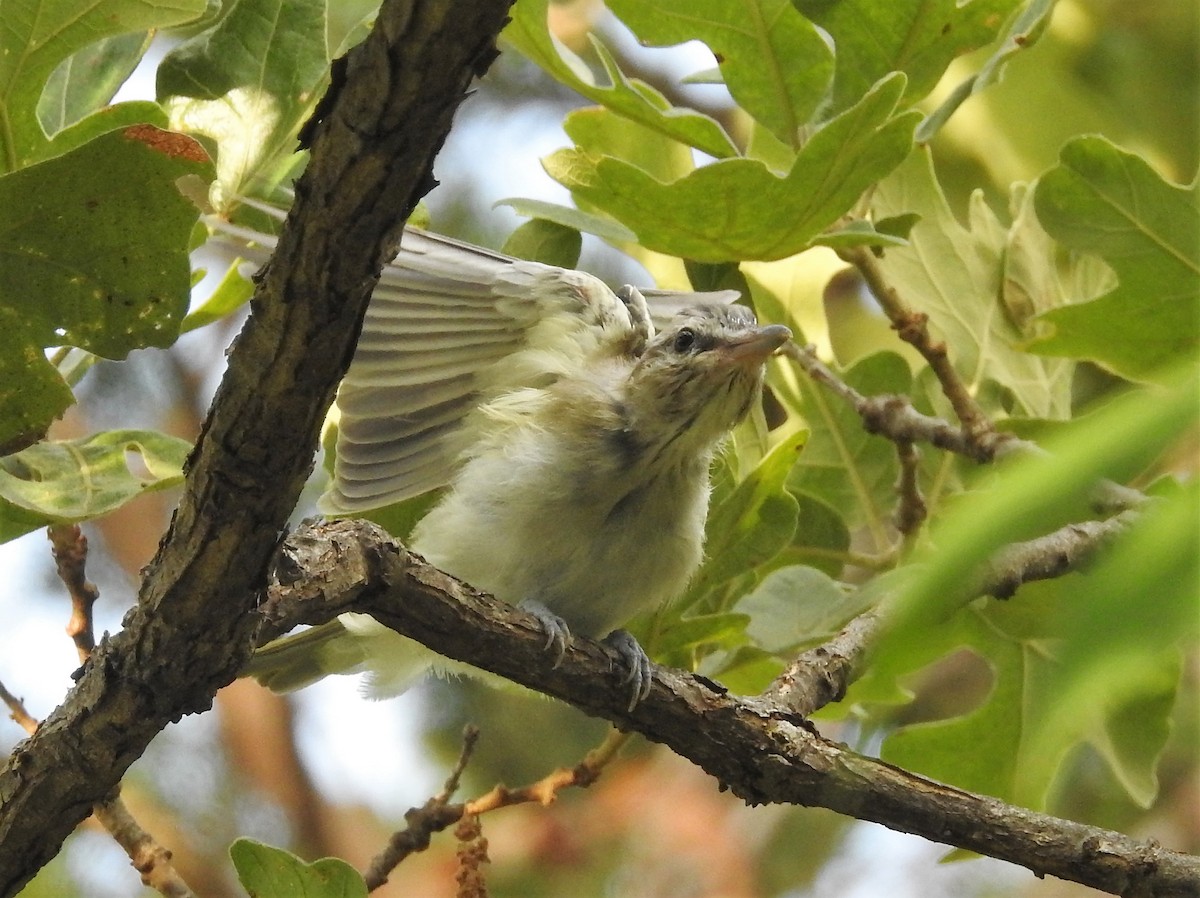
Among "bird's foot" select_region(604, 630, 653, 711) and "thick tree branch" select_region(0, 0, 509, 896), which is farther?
"bird's foot" select_region(604, 630, 653, 711)

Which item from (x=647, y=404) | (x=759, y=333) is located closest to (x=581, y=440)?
(x=647, y=404)

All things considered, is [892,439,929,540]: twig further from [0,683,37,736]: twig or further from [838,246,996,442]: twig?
[0,683,37,736]: twig

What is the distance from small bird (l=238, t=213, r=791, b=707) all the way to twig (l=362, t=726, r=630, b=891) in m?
0.23

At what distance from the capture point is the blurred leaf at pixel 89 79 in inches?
91.2

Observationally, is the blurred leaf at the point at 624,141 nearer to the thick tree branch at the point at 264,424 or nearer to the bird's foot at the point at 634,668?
the bird's foot at the point at 634,668

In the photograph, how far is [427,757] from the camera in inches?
194

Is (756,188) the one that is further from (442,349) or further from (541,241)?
(442,349)

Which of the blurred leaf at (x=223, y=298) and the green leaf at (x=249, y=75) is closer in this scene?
the green leaf at (x=249, y=75)

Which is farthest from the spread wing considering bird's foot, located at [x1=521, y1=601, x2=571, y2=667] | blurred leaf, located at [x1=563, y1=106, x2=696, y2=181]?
bird's foot, located at [x1=521, y1=601, x2=571, y2=667]

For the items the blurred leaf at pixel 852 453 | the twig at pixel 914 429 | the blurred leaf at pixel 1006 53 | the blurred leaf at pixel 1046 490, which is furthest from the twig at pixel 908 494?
the blurred leaf at pixel 1046 490

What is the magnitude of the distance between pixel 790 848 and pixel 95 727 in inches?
166

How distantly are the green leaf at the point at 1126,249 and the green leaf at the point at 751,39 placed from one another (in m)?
0.47

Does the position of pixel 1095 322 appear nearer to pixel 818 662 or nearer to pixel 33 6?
pixel 818 662

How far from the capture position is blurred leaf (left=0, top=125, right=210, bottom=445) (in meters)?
1.78
